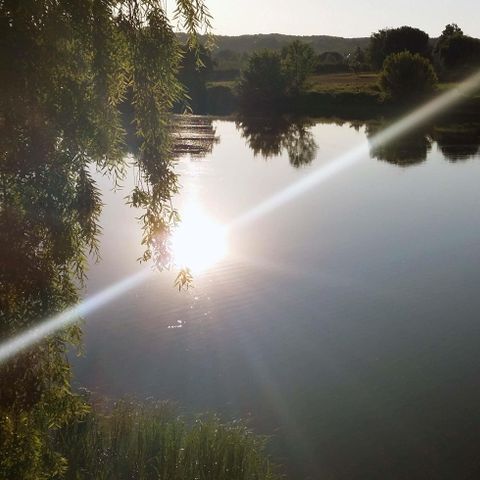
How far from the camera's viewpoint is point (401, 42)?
13288 cm

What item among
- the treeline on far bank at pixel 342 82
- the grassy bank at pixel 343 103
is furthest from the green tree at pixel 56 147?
the grassy bank at pixel 343 103

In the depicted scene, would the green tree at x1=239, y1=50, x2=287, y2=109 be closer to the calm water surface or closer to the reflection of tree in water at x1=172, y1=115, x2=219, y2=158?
the reflection of tree in water at x1=172, y1=115, x2=219, y2=158

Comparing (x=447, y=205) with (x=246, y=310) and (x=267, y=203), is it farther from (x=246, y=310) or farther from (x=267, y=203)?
(x=246, y=310)

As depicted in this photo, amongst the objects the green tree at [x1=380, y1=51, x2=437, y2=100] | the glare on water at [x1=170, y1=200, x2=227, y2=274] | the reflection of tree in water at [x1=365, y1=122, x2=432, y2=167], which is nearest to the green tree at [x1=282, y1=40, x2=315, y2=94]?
the green tree at [x1=380, y1=51, x2=437, y2=100]

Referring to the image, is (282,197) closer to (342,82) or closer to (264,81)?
(264,81)

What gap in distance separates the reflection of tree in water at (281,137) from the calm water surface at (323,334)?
23.8 metres

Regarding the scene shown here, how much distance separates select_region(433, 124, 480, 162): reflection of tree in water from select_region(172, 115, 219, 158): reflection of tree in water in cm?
2425

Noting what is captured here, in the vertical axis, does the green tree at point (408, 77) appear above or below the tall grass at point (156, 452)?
above

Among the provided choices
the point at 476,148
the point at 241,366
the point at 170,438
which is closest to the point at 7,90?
the point at 170,438

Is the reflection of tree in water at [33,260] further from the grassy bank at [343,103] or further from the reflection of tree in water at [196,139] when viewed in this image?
the grassy bank at [343,103]

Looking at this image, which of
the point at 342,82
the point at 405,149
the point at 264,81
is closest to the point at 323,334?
the point at 405,149

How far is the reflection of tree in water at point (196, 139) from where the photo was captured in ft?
185

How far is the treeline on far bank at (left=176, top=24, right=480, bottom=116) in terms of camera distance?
95438 millimetres

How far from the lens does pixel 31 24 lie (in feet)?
21.0
